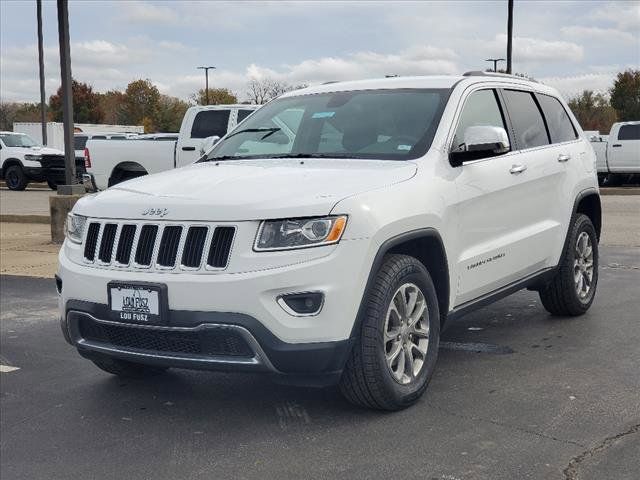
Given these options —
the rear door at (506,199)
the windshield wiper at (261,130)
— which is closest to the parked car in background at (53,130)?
the windshield wiper at (261,130)

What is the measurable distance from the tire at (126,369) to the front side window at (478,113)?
7.54 feet

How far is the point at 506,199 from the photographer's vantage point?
5.41 m

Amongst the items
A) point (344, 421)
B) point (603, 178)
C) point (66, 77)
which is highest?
point (66, 77)

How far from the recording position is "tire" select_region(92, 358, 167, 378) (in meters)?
5.13

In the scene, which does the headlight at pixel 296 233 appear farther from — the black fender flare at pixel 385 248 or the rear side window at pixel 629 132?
the rear side window at pixel 629 132

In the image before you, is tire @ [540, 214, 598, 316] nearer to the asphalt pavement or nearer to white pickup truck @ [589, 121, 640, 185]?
the asphalt pavement

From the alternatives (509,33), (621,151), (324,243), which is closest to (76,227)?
(324,243)

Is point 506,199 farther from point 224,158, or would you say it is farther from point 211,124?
point 211,124

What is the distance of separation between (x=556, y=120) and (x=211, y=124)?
10248 mm

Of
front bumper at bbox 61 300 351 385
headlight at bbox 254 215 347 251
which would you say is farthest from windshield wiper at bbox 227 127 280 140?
front bumper at bbox 61 300 351 385

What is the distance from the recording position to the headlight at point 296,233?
3920 mm

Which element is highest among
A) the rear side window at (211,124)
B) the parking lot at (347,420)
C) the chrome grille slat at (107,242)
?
the rear side window at (211,124)

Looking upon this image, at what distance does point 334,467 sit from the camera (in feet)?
12.3

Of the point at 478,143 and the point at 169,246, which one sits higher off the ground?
the point at 478,143
